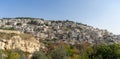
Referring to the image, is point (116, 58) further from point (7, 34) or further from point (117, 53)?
point (7, 34)

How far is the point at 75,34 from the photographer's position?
7431 inches

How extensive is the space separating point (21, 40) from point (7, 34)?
482 centimetres

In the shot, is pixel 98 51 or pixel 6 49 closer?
pixel 98 51

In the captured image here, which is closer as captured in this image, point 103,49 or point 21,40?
point 103,49

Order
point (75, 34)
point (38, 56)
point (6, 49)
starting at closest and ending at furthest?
point (38, 56), point (6, 49), point (75, 34)

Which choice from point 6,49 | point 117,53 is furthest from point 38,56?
point 6,49

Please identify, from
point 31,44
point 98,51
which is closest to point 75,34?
point 31,44

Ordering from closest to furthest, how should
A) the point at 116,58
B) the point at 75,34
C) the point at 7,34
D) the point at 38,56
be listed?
1. the point at 116,58
2. the point at 38,56
3. the point at 7,34
4. the point at 75,34

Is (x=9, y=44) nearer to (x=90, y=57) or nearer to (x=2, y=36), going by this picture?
(x=2, y=36)

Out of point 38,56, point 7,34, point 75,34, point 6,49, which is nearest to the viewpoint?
point 38,56

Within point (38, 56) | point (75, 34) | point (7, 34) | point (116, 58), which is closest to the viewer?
point (116, 58)

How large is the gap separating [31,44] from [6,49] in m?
16.5

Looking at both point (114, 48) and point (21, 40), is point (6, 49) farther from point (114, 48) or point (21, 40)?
point (114, 48)

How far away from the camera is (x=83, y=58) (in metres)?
61.8
